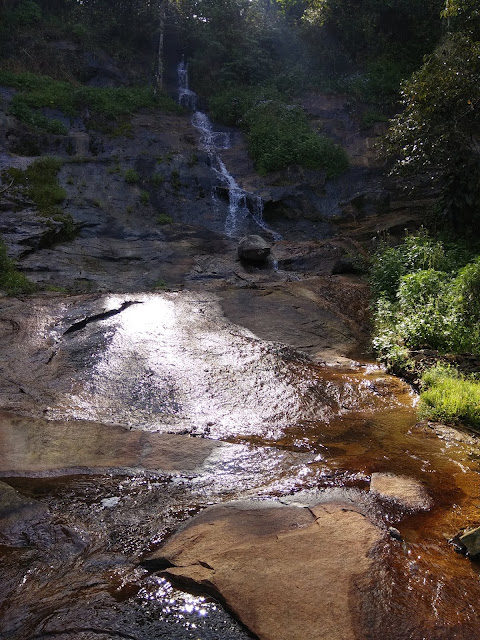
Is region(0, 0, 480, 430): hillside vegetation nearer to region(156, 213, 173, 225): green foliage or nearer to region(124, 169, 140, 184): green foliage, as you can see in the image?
region(124, 169, 140, 184): green foliage

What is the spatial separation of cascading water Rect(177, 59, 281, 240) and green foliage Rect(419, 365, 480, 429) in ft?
37.0

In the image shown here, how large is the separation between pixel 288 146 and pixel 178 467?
17777mm

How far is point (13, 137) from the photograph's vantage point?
17047 millimetres

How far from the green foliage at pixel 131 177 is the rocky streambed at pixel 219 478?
8165mm

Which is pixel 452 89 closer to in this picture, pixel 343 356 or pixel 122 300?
pixel 343 356

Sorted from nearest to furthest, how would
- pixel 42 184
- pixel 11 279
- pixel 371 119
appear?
pixel 11 279 → pixel 42 184 → pixel 371 119

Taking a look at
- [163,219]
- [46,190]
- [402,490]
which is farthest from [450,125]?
[46,190]

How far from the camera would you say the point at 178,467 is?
4.03 metres

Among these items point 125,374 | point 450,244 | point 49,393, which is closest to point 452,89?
point 450,244

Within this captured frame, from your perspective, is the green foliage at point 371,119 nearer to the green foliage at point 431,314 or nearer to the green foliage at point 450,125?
the green foliage at point 450,125

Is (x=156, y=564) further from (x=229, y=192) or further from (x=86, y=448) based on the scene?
(x=229, y=192)

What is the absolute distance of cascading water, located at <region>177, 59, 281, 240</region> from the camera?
55.2 ft

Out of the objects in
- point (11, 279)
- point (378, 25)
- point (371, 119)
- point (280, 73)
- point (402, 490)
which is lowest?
point (11, 279)

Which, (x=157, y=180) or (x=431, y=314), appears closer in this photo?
(x=431, y=314)
